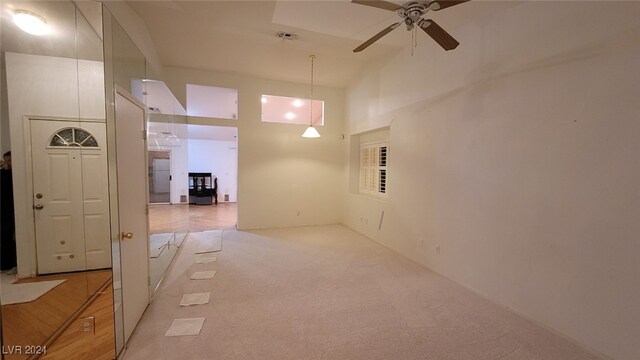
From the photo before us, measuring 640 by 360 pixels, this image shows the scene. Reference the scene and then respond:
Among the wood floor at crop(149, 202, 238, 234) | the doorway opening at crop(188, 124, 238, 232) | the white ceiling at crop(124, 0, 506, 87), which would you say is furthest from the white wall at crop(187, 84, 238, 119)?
the wood floor at crop(149, 202, 238, 234)

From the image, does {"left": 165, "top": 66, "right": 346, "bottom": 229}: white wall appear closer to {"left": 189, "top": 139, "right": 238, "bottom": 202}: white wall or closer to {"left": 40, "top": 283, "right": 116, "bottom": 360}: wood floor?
{"left": 40, "top": 283, "right": 116, "bottom": 360}: wood floor

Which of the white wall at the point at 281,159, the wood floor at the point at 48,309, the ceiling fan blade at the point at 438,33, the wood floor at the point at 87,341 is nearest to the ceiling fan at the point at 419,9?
the ceiling fan blade at the point at 438,33

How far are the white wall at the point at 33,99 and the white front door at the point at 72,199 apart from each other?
0.12m

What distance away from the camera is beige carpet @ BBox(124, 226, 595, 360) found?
2.00 meters

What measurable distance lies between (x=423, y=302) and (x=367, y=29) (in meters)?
3.63

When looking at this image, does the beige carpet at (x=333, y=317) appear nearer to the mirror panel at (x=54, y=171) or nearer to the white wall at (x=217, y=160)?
the mirror panel at (x=54, y=171)

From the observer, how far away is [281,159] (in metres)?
5.85

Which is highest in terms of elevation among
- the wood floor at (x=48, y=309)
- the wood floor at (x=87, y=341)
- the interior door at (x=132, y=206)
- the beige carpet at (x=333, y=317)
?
the interior door at (x=132, y=206)

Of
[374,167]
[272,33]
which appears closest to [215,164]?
[374,167]

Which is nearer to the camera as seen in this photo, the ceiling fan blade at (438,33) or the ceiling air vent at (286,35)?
the ceiling fan blade at (438,33)

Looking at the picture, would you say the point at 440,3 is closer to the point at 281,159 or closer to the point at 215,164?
the point at 281,159

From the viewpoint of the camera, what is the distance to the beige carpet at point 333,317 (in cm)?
200

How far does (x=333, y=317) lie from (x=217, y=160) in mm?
9390

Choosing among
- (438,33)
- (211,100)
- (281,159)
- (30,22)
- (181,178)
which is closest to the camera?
(30,22)
